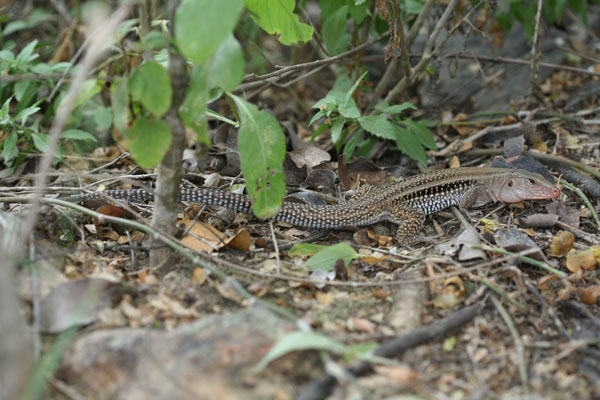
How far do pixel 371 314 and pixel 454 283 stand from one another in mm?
626

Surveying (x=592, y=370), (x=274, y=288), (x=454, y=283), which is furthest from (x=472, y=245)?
(x=274, y=288)

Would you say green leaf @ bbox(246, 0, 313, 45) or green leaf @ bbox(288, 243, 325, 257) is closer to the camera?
green leaf @ bbox(246, 0, 313, 45)

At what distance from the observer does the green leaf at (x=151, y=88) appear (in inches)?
101

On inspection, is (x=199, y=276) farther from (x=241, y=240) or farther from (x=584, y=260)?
(x=584, y=260)

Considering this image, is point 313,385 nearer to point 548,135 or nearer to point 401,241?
point 401,241

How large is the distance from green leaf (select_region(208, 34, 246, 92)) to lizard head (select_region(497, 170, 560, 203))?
3138mm

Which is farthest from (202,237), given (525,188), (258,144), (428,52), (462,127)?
(462,127)

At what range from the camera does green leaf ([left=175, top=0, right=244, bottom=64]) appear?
7.46 feet

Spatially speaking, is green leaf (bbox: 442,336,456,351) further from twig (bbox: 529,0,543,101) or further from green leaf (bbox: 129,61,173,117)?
twig (bbox: 529,0,543,101)

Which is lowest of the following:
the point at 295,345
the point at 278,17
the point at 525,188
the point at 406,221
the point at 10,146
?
the point at 406,221

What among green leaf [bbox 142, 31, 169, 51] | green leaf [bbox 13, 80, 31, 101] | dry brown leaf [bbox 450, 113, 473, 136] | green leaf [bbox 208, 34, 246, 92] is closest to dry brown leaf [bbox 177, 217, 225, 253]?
green leaf [bbox 208, 34, 246, 92]

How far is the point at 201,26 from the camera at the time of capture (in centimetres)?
229

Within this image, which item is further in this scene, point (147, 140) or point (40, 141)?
point (40, 141)

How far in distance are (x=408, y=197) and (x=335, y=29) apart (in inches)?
75.3
